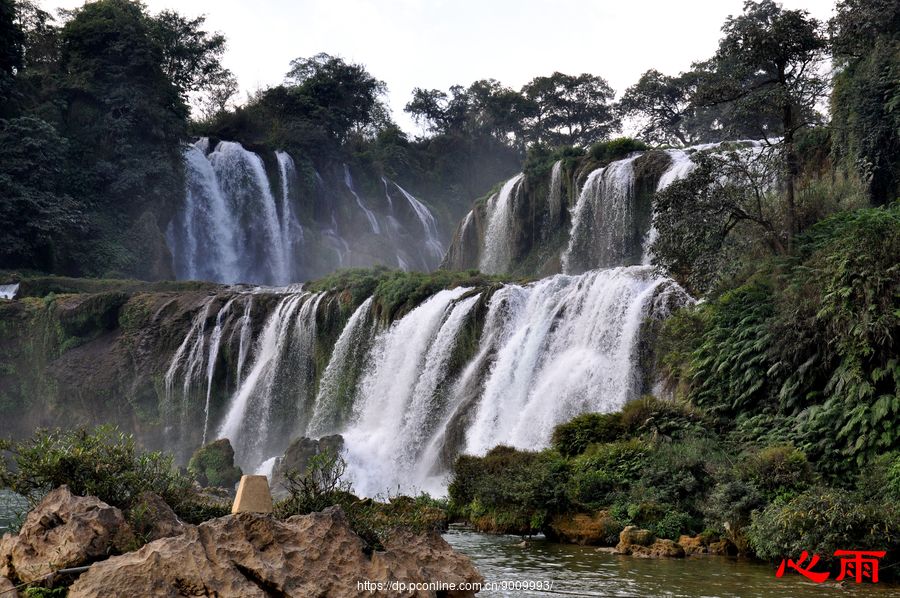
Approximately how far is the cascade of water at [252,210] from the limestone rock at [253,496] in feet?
147

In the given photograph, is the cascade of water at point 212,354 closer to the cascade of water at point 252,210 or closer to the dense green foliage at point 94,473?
the cascade of water at point 252,210

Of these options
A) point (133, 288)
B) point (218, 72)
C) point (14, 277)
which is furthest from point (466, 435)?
point (218, 72)

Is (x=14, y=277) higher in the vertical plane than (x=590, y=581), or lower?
higher

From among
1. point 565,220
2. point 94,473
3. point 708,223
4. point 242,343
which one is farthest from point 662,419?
point 565,220

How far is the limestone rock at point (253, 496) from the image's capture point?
852 centimetres

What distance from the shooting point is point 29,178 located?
45750mm

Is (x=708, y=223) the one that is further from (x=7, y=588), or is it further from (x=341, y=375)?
(x=7, y=588)

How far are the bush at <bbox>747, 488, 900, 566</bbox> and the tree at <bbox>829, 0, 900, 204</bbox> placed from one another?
470 inches

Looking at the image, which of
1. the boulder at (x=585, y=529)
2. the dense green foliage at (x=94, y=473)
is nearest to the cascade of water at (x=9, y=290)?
the boulder at (x=585, y=529)

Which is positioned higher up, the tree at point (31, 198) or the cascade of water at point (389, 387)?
the tree at point (31, 198)

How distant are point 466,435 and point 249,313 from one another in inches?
576

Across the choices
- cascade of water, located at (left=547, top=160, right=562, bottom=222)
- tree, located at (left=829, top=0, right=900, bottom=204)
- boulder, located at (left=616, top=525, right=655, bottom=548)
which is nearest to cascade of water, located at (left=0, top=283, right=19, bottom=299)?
cascade of water, located at (left=547, top=160, right=562, bottom=222)

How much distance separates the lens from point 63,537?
319 inches

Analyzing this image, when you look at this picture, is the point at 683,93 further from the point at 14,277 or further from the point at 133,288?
the point at 14,277
